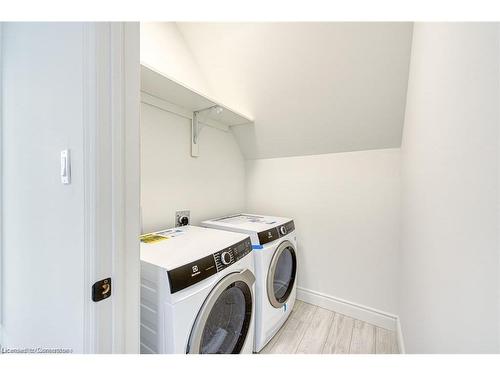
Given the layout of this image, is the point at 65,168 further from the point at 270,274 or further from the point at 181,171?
the point at 270,274

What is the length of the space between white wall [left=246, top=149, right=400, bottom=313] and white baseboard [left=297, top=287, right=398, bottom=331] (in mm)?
40

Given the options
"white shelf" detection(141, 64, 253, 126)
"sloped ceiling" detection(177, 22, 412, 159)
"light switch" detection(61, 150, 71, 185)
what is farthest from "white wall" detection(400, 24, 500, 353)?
"white shelf" detection(141, 64, 253, 126)

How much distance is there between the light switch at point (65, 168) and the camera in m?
0.59

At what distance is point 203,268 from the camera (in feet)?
2.96

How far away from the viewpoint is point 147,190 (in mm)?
1447

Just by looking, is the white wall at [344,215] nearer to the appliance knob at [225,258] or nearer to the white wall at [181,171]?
the white wall at [181,171]

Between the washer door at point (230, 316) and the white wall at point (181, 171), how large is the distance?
0.77 m

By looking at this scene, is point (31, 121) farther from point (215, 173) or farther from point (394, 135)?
point (394, 135)

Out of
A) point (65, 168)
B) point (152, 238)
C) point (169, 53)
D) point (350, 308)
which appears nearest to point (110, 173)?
point (65, 168)

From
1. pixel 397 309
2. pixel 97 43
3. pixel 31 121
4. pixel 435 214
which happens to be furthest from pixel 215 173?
pixel 397 309

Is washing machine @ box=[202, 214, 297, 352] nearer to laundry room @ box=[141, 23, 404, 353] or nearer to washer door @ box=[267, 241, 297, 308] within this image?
washer door @ box=[267, 241, 297, 308]

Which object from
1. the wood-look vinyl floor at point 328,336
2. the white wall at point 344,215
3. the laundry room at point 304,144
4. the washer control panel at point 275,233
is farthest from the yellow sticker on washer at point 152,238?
the white wall at point 344,215

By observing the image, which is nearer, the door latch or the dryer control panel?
the door latch

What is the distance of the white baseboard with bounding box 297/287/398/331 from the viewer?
5.41 ft
